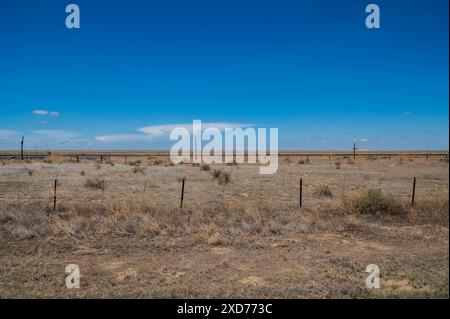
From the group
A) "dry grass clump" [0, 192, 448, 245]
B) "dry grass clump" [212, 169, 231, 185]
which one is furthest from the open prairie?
"dry grass clump" [212, 169, 231, 185]

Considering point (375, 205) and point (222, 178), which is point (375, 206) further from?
point (222, 178)

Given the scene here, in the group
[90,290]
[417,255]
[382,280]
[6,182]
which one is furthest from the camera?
[6,182]

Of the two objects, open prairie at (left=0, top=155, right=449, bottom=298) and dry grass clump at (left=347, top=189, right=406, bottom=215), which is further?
dry grass clump at (left=347, top=189, right=406, bottom=215)

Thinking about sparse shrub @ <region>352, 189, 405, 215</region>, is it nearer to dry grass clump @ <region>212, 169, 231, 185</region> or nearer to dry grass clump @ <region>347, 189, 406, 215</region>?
dry grass clump @ <region>347, 189, 406, 215</region>

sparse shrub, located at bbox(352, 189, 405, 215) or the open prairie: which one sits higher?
sparse shrub, located at bbox(352, 189, 405, 215)

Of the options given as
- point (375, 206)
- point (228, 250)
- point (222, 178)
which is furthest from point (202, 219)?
point (222, 178)

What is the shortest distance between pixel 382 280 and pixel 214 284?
3.27 metres

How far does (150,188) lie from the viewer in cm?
2234

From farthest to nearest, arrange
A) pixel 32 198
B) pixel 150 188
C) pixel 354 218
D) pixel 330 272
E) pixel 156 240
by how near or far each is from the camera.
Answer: pixel 150 188 < pixel 32 198 < pixel 354 218 < pixel 156 240 < pixel 330 272

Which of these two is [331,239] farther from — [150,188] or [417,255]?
[150,188]

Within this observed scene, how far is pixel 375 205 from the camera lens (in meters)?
13.8

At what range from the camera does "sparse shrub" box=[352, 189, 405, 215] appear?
13648 millimetres

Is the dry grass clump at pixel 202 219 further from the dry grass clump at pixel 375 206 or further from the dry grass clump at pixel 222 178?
the dry grass clump at pixel 222 178
